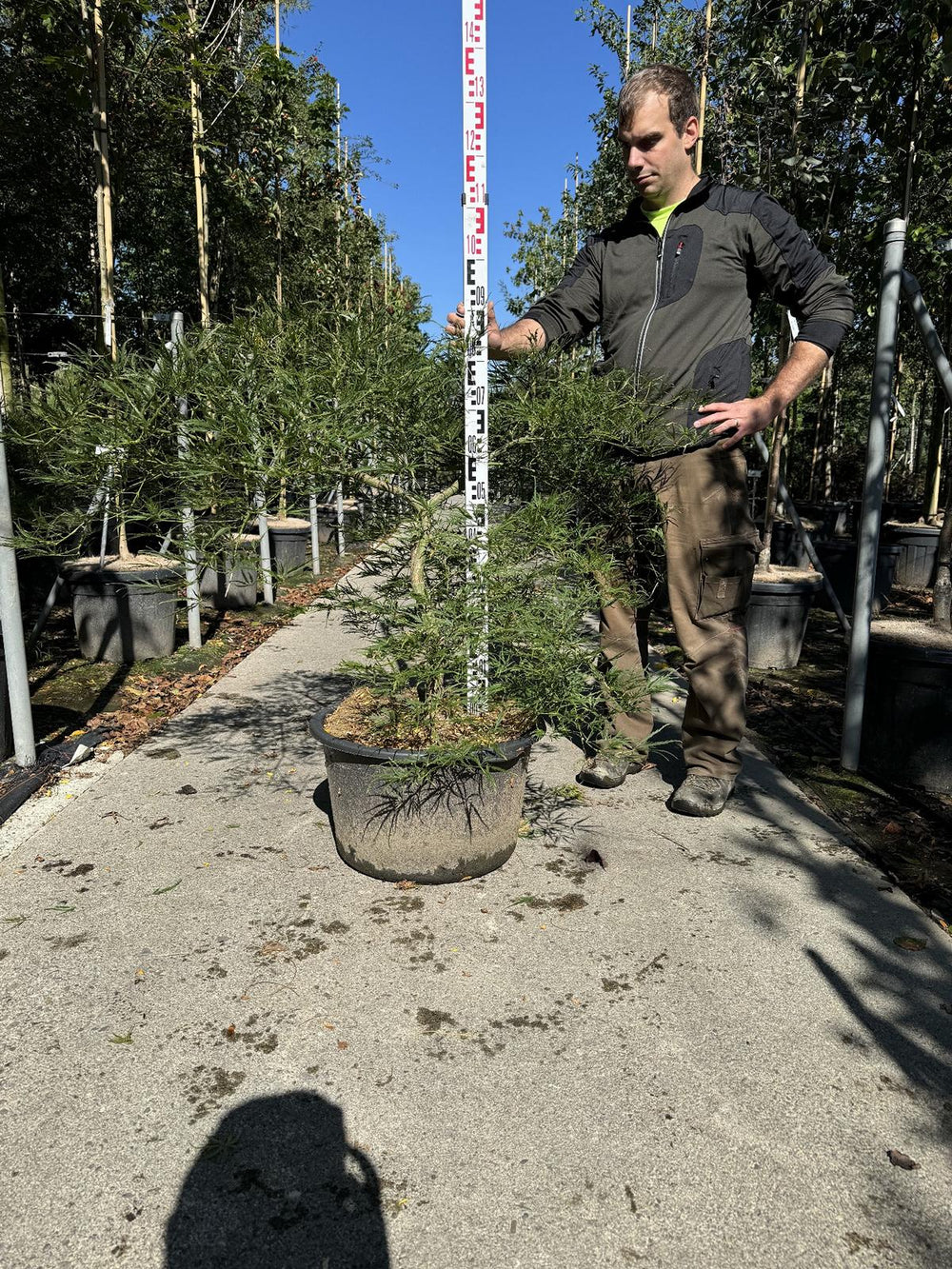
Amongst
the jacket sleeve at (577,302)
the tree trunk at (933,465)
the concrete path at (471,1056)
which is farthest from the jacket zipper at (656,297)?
the tree trunk at (933,465)

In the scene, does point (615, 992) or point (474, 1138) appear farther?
point (615, 992)

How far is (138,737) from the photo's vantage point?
380cm

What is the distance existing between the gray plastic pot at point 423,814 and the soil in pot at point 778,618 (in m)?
2.97

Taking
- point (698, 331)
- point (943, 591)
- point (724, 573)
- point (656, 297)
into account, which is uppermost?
point (656, 297)

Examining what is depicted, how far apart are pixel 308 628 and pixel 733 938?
4499 mm

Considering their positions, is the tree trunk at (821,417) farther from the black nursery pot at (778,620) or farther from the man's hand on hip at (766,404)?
the man's hand on hip at (766,404)

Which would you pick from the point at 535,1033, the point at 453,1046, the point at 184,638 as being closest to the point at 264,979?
the point at 453,1046

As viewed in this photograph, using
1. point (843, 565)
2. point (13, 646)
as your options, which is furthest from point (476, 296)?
point (843, 565)

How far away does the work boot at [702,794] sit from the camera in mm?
2977

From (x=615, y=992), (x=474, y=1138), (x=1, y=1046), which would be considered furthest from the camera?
(x=615, y=992)

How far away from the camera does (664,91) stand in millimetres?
2592

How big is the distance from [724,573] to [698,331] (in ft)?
2.68

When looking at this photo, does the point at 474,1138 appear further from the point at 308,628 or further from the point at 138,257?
the point at 138,257

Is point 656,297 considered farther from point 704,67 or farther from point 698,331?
point 704,67
